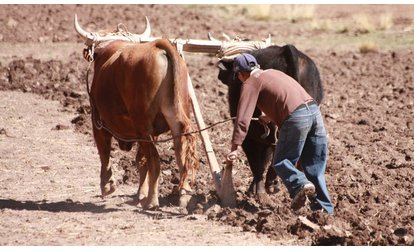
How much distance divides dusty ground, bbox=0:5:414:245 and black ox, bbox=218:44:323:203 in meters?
0.23

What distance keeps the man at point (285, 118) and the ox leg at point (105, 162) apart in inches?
71.4

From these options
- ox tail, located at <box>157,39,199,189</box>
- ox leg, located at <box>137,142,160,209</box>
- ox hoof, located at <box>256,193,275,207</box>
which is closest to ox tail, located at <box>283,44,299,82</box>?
ox tail, located at <box>157,39,199,189</box>

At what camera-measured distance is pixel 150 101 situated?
8.94 m

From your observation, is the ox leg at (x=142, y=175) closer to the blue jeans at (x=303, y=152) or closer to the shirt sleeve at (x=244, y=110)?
the shirt sleeve at (x=244, y=110)

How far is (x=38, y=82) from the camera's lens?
1628 cm

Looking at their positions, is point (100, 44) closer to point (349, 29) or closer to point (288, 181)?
point (288, 181)

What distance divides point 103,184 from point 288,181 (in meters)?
2.37

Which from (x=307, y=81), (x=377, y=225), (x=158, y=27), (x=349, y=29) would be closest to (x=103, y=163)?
(x=307, y=81)

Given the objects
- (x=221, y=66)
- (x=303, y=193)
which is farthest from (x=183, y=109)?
(x=303, y=193)

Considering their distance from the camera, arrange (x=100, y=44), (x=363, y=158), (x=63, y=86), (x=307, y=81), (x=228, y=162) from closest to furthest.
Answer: (x=228, y=162) → (x=307, y=81) → (x=100, y=44) → (x=363, y=158) → (x=63, y=86)

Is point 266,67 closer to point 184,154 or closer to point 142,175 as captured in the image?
point 184,154

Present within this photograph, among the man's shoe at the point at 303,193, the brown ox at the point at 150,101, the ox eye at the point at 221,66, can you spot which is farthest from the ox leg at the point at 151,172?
the man's shoe at the point at 303,193

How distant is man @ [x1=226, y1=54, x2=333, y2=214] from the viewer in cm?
841

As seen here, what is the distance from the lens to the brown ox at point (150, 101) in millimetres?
8953
